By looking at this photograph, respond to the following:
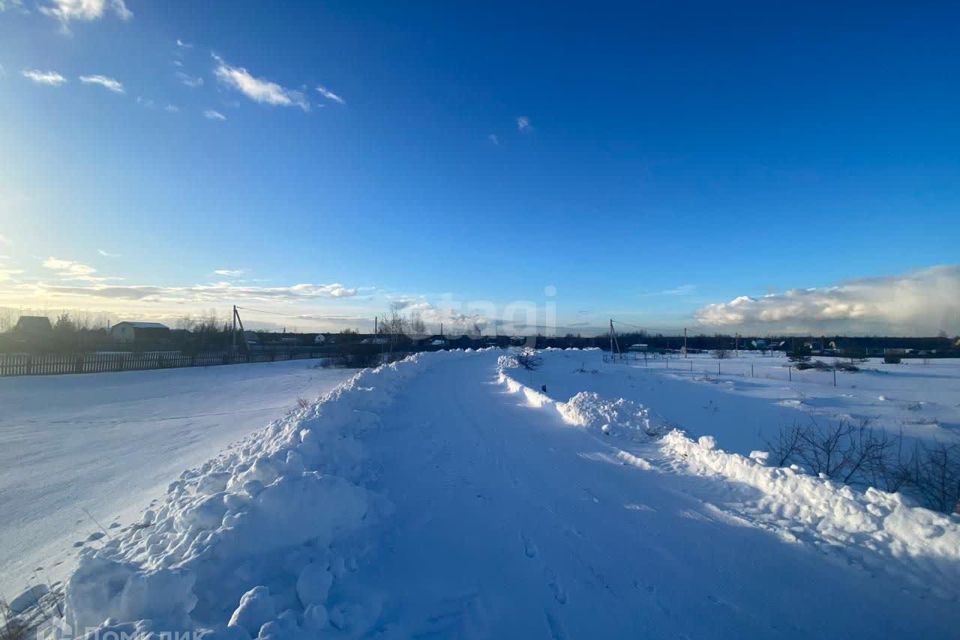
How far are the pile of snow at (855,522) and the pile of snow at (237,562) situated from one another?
458 centimetres

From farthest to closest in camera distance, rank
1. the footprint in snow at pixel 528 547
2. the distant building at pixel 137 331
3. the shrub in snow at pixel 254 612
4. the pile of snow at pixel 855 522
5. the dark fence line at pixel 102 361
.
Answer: the distant building at pixel 137 331 < the dark fence line at pixel 102 361 < the footprint in snow at pixel 528 547 < the pile of snow at pixel 855 522 < the shrub in snow at pixel 254 612

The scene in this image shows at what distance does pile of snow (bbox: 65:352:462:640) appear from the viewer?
2.89 metres

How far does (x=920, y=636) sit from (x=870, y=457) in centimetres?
611

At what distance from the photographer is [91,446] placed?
32.3 feet

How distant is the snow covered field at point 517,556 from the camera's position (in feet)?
10.1

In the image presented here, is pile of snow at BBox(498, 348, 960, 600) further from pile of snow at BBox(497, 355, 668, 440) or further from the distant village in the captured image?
the distant village

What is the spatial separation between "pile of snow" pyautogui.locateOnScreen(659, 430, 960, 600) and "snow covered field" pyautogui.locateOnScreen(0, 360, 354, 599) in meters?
8.02

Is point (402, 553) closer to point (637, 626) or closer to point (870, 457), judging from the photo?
point (637, 626)

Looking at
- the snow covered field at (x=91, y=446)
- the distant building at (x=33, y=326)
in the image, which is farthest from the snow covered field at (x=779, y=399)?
the distant building at (x=33, y=326)

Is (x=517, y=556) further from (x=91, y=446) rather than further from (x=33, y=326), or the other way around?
(x=33, y=326)

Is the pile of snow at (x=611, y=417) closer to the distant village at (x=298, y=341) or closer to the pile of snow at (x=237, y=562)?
the pile of snow at (x=237, y=562)

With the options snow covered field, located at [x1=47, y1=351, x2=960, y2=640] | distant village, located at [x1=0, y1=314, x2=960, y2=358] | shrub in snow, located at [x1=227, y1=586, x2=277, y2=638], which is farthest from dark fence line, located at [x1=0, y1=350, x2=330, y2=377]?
shrub in snow, located at [x1=227, y1=586, x2=277, y2=638]

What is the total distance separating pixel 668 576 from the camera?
3752 mm

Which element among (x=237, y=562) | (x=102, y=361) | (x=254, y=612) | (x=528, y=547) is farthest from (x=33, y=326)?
(x=528, y=547)
